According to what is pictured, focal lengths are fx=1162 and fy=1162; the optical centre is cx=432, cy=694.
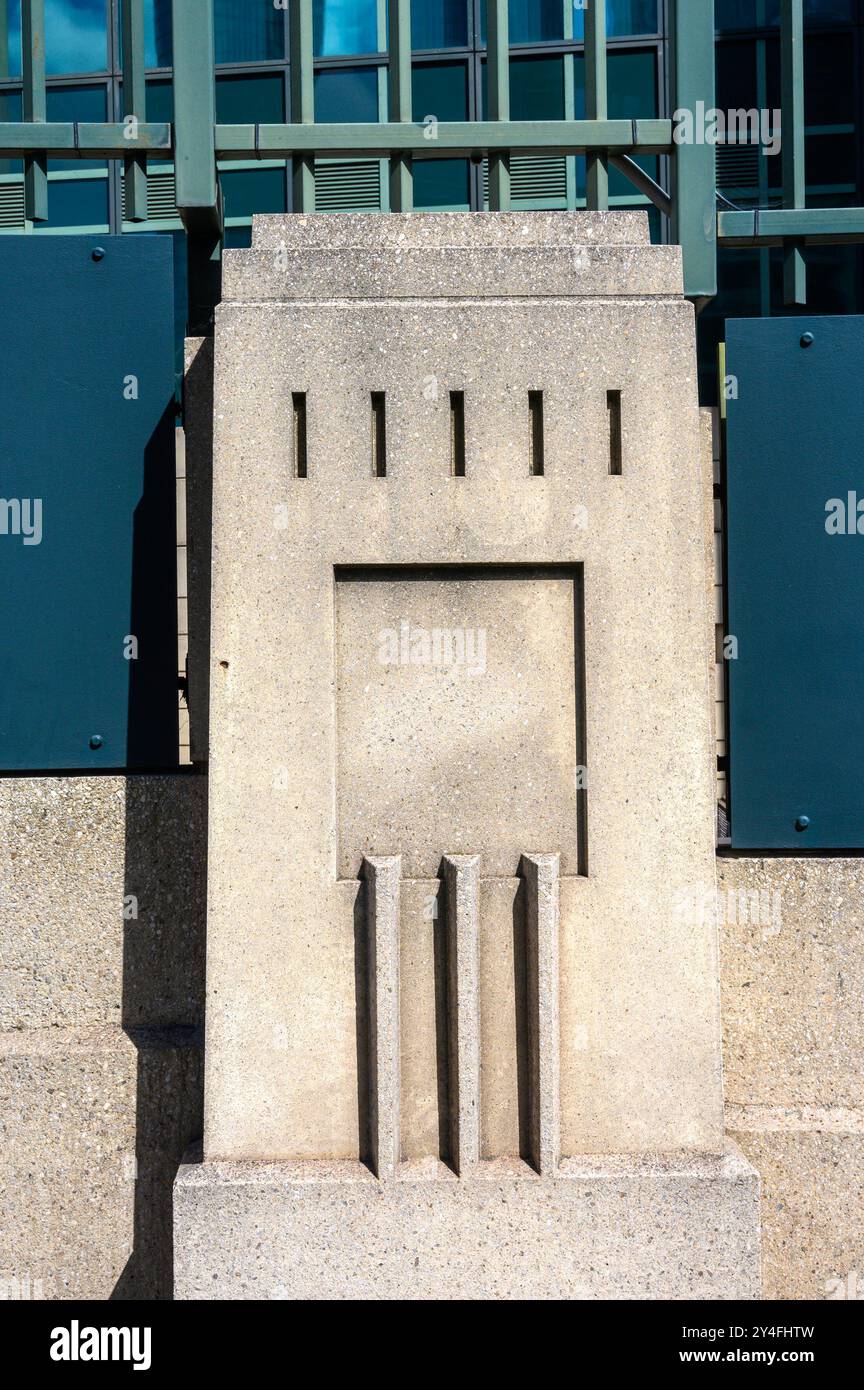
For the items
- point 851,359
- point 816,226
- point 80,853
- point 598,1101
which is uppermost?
point 816,226

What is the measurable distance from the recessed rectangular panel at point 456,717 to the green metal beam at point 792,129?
82.4 inches

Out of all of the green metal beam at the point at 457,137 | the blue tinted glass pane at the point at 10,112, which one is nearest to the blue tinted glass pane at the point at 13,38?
the blue tinted glass pane at the point at 10,112

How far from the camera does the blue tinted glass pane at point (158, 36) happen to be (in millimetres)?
12898

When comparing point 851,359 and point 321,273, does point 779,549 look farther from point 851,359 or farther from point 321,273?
point 321,273

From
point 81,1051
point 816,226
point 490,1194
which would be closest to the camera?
point 490,1194

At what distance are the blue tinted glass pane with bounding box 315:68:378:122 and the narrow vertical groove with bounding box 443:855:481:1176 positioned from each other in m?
11.0

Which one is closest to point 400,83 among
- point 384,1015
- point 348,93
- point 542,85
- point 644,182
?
point 644,182

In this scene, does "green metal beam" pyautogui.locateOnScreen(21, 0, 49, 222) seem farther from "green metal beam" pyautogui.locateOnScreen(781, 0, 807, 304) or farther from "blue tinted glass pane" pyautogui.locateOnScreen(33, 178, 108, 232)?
"blue tinted glass pane" pyautogui.locateOnScreen(33, 178, 108, 232)

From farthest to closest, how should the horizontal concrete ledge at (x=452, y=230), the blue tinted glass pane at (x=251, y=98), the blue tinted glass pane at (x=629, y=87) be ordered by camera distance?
the blue tinted glass pane at (x=251, y=98) → the blue tinted glass pane at (x=629, y=87) → the horizontal concrete ledge at (x=452, y=230)

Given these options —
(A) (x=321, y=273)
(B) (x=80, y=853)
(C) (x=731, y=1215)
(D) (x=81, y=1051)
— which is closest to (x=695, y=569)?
(A) (x=321, y=273)

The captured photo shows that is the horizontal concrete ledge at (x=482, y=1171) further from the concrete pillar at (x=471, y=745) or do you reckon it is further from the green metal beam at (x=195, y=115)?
the green metal beam at (x=195, y=115)

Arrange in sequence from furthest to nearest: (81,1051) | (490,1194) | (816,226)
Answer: (816,226) < (81,1051) < (490,1194)

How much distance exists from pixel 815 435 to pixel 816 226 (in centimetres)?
104

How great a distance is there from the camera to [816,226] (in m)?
5.41
